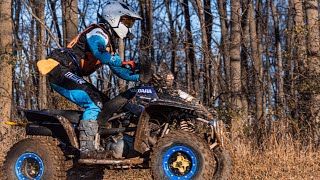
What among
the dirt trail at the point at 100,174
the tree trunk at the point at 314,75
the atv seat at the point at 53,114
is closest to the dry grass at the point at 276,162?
the dirt trail at the point at 100,174

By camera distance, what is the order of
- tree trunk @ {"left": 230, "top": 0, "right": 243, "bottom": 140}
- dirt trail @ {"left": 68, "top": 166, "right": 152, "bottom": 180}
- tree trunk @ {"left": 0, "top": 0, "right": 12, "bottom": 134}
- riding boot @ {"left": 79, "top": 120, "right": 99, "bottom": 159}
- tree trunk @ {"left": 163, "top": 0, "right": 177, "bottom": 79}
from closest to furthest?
riding boot @ {"left": 79, "top": 120, "right": 99, "bottom": 159} < dirt trail @ {"left": 68, "top": 166, "right": 152, "bottom": 180} < tree trunk @ {"left": 230, "top": 0, "right": 243, "bottom": 140} < tree trunk @ {"left": 0, "top": 0, "right": 12, "bottom": 134} < tree trunk @ {"left": 163, "top": 0, "right": 177, "bottom": 79}

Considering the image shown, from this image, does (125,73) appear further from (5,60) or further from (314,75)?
(5,60)

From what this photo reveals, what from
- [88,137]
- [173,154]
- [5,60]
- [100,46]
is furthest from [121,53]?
[173,154]

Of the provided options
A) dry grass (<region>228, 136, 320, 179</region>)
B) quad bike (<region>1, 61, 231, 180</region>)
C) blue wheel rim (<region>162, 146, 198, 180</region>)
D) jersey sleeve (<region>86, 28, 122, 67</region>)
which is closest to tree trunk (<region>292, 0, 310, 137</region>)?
dry grass (<region>228, 136, 320, 179</region>)

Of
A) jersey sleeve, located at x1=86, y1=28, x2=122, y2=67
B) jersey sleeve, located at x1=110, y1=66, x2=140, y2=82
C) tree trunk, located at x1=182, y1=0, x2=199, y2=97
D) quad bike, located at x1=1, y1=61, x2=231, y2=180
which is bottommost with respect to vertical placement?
quad bike, located at x1=1, y1=61, x2=231, y2=180

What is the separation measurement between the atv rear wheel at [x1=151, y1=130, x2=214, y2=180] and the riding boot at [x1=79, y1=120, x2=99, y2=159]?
2.85 feet

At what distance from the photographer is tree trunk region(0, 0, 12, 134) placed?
13844mm

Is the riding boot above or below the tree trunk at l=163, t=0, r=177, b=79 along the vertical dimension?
below

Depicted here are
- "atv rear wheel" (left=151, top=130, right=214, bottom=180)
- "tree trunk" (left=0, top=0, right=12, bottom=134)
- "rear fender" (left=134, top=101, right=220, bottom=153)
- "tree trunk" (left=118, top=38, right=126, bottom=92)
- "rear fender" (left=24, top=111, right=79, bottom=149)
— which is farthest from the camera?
"tree trunk" (left=0, top=0, right=12, bottom=134)

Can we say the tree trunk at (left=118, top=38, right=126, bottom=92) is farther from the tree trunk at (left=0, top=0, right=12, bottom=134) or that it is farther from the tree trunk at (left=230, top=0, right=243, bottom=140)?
the tree trunk at (left=0, top=0, right=12, bottom=134)

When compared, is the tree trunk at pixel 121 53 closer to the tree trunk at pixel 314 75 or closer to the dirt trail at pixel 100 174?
the tree trunk at pixel 314 75

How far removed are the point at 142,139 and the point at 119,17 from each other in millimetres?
1591

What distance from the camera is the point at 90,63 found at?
7309 mm

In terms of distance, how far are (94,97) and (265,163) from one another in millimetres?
3422
